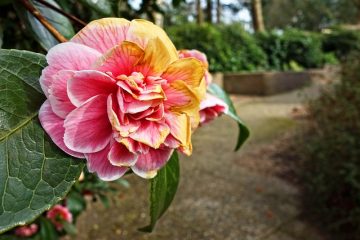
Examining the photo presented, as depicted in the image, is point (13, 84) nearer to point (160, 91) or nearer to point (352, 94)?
point (160, 91)

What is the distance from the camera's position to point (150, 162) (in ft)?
1.59

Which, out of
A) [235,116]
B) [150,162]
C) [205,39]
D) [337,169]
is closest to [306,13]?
[205,39]

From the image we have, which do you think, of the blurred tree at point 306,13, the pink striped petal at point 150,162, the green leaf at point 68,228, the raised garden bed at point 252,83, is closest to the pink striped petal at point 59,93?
the pink striped petal at point 150,162

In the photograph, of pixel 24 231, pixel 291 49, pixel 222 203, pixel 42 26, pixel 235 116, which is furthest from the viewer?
pixel 291 49

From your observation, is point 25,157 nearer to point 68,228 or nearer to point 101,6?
point 101,6

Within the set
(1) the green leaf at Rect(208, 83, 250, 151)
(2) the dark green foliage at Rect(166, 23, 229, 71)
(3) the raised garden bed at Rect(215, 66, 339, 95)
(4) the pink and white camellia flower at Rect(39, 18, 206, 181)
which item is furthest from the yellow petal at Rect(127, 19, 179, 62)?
(3) the raised garden bed at Rect(215, 66, 339, 95)

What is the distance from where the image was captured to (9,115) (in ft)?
1.48

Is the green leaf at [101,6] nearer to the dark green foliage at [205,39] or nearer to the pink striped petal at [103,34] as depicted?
the pink striped petal at [103,34]

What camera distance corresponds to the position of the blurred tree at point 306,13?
86.1 feet

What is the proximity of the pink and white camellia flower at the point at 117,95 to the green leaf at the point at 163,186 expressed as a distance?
0.10m

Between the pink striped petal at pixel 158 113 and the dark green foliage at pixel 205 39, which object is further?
the dark green foliage at pixel 205 39

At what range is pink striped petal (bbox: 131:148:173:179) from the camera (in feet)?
1.57

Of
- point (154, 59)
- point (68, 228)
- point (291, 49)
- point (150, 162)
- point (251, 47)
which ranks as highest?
point (154, 59)

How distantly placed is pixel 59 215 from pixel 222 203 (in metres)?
1.92
